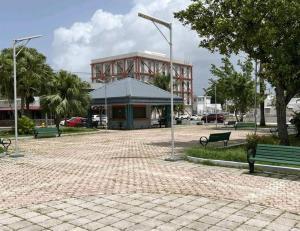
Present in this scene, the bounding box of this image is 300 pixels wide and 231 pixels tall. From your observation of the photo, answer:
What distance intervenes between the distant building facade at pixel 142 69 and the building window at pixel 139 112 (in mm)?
63915

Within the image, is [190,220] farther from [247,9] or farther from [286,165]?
[247,9]

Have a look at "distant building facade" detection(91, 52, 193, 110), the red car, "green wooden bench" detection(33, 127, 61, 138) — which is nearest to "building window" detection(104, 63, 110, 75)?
"distant building facade" detection(91, 52, 193, 110)

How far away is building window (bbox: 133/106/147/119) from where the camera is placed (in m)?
40.2

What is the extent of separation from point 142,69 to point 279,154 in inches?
4048

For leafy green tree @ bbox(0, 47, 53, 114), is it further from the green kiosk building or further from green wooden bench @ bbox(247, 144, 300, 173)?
green wooden bench @ bbox(247, 144, 300, 173)

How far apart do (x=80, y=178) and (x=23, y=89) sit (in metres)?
22.2

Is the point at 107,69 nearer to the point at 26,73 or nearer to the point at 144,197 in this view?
the point at 26,73

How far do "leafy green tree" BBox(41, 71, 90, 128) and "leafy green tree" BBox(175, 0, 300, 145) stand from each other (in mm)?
15532

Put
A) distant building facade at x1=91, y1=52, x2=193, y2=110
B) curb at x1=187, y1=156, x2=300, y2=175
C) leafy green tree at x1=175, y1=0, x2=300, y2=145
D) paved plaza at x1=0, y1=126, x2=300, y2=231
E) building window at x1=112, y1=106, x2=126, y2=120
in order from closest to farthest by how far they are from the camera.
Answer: paved plaza at x1=0, y1=126, x2=300, y2=231, curb at x1=187, y1=156, x2=300, y2=175, leafy green tree at x1=175, y1=0, x2=300, y2=145, building window at x1=112, y1=106, x2=126, y2=120, distant building facade at x1=91, y1=52, x2=193, y2=110

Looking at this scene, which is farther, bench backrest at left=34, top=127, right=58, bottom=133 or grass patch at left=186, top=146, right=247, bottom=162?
bench backrest at left=34, top=127, right=58, bottom=133

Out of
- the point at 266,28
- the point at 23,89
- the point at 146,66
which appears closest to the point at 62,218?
the point at 266,28

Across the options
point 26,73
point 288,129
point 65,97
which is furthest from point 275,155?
point 65,97

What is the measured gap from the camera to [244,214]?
7.75 meters

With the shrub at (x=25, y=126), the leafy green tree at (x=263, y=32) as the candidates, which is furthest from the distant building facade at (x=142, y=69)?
the leafy green tree at (x=263, y=32)
